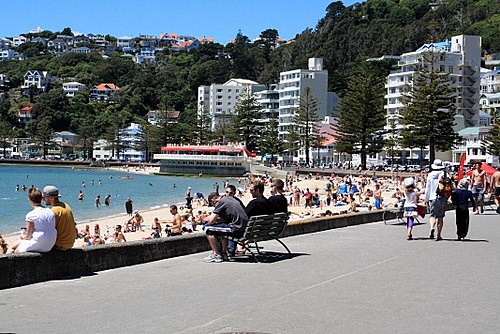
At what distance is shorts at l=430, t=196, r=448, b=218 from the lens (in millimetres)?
10930

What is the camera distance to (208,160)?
267 feet

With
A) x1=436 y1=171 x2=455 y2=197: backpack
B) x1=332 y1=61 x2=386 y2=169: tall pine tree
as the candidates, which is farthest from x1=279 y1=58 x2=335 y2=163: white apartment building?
x1=436 y1=171 x2=455 y2=197: backpack

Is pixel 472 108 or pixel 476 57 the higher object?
pixel 476 57

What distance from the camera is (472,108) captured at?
265 feet

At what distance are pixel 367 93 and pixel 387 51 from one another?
248ft

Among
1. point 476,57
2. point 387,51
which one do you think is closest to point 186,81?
point 387,51

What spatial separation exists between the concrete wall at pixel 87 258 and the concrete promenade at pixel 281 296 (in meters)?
0.15

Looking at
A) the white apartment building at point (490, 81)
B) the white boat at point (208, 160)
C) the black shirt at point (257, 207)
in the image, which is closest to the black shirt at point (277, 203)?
the black shirt at point (257, 207)

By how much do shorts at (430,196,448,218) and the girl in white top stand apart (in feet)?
20.0

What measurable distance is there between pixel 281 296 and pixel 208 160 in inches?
2967

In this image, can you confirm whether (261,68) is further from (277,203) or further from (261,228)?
(261,228)

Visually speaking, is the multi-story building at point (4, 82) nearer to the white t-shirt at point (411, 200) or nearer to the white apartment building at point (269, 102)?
the white apartment building at point (269, 102)

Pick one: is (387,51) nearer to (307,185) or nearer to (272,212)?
(307,185)

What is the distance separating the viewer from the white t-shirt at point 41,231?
714cm
